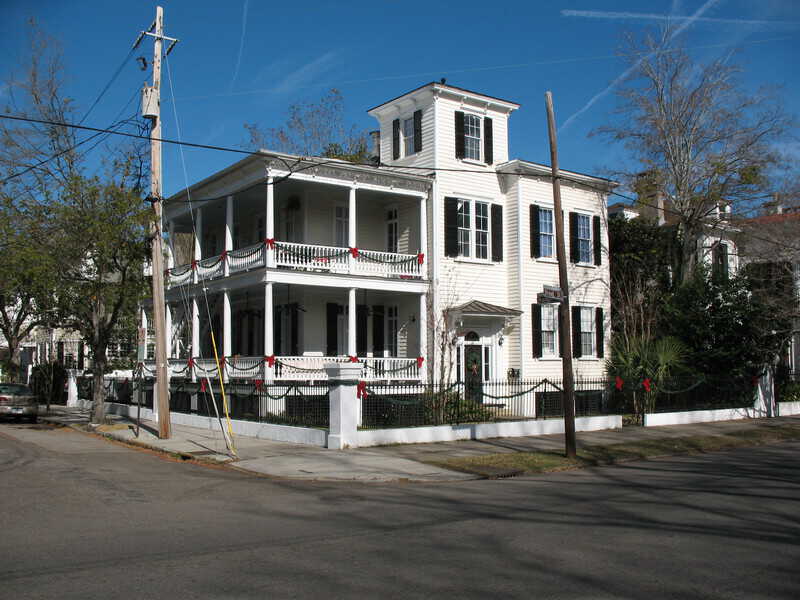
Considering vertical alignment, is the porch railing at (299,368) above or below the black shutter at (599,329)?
below

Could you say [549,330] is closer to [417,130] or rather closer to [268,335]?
[417,130]

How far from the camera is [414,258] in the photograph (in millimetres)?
24766

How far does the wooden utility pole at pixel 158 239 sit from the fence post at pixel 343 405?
4581 millimetres

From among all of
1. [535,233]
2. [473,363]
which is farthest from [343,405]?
[535,233]

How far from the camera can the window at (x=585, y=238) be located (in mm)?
28891

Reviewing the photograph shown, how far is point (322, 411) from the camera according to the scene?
18328 mm

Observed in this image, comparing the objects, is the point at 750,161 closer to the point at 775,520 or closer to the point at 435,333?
the point at 435,333

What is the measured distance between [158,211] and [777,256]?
72.7 ft

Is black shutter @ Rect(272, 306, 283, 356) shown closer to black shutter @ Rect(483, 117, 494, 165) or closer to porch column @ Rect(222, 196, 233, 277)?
porch column @ Rect(222, 196, 233, 277)

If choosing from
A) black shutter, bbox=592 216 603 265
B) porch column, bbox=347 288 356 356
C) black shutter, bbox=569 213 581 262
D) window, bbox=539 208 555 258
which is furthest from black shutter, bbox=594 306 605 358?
porch column, bbox=347 288 356 356

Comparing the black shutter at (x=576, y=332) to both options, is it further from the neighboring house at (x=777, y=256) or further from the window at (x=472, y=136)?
the window at (x=472, y=136)

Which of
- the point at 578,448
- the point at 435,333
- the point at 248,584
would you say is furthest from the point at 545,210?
the point at 248,584

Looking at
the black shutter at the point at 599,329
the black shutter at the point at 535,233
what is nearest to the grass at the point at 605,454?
the black shutter at the point at 599,329

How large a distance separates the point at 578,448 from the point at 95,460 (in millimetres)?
10342
